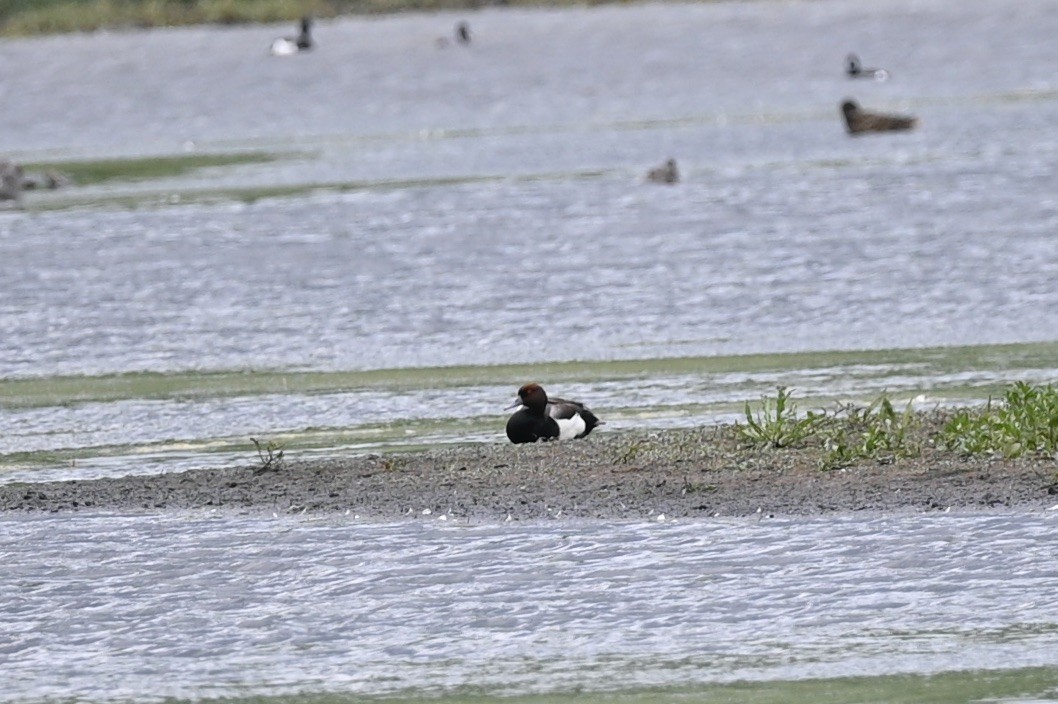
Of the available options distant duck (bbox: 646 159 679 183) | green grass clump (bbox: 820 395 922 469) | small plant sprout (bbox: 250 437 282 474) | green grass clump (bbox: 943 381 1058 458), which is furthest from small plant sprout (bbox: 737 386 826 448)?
distant duck (bbox: 646 159 679 183)

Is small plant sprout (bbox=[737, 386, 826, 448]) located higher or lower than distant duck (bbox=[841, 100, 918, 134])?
lower

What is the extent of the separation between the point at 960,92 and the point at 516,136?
31.2 feet

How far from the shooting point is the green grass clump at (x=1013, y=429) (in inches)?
500

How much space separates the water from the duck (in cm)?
103

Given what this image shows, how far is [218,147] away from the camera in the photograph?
42.1 metres

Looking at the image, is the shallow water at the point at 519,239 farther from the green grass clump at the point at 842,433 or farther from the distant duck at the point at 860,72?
the green grass clump at the point at 842,433

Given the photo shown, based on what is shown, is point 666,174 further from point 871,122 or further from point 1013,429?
point 1013,429

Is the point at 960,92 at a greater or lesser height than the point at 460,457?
greater

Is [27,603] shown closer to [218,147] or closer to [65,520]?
[65,520]

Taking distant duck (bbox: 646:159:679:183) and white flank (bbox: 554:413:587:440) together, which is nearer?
white flank (bbox: 554:413:587:440)

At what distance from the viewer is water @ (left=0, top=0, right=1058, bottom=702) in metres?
9.91

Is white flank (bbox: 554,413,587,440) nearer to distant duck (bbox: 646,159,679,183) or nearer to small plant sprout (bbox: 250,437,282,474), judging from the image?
small plant sprout (bbox: 250,437,282,474)

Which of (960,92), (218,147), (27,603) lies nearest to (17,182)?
(218,147)

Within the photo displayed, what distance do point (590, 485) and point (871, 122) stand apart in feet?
80.7
